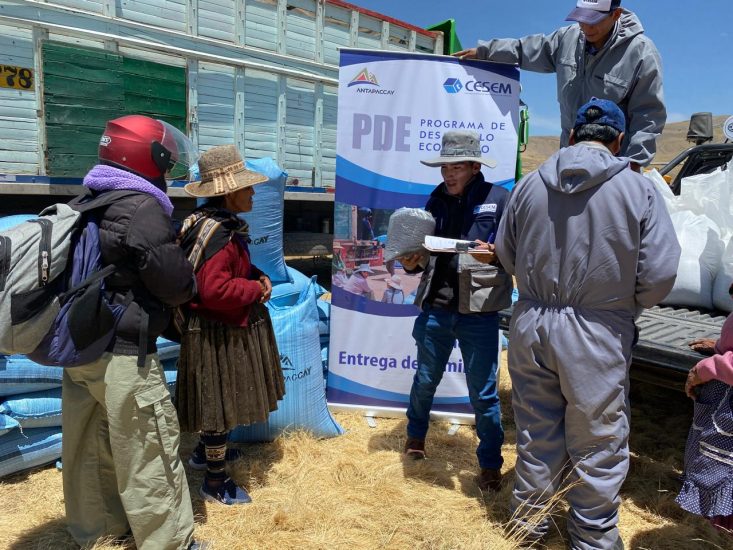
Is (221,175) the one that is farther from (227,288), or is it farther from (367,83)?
(367,83)

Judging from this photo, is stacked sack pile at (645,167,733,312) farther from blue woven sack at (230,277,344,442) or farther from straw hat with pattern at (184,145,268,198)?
straw hat with pattern at (184,145,268,198)

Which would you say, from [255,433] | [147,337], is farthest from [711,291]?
[147,337]

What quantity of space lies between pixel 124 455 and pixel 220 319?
68 cm

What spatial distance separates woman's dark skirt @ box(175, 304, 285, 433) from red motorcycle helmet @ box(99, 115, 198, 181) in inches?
28.1

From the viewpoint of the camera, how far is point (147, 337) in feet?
6.15

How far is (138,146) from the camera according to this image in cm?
187

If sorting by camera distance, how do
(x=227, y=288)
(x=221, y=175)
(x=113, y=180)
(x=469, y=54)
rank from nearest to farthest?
(x=113, y=180)
(x=227, y=288)
(x=221, y=175)
(x=469, y=54)

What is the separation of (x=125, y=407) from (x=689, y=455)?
6.73 ft

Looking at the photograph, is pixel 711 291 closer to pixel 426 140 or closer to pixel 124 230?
A: pixel 426 140

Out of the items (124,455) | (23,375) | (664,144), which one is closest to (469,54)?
(124,455)

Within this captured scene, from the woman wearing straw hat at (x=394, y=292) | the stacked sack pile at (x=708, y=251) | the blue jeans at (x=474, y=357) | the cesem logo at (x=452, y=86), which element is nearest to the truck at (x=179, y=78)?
the cesem logo at (x=452, y=86)

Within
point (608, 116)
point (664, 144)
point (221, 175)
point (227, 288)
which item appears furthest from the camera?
point (664, 144)

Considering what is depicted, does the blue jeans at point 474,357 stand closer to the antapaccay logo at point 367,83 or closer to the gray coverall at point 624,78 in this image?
the gray coverall at point 624,78

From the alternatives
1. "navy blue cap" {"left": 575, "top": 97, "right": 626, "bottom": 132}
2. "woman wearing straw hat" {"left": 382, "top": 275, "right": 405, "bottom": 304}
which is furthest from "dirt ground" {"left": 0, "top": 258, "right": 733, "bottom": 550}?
"navy blue cap" {"left": 575, "top": 97, "right": 626, "bottom": 132}
